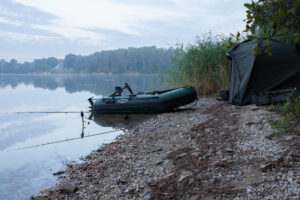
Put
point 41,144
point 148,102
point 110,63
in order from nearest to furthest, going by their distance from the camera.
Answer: point 41,144
point 148,102
point 110,63

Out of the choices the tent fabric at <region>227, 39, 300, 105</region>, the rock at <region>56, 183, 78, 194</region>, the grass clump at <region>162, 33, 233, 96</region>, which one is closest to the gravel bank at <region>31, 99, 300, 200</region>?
the rock at <region>56, 183, 78, 194</region>

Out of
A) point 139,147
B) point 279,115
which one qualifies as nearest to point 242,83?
point 279,115

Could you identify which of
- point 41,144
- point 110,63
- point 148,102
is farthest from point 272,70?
point 110,63

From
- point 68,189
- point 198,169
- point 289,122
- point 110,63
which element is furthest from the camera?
point 110,63

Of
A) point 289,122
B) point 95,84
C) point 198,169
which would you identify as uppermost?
point 95,84

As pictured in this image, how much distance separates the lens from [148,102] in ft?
29.1

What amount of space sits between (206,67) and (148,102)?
339 centimetres

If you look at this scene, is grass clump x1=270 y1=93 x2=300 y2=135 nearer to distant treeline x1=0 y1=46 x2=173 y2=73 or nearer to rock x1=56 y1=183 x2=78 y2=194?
rock x1=56 y1=183 x2=78 y2=194

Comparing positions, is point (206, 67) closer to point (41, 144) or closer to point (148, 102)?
point (148, 102)

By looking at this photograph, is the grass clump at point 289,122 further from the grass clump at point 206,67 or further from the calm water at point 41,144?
the grass clump at point 206,67

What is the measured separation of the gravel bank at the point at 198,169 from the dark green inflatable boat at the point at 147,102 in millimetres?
3342

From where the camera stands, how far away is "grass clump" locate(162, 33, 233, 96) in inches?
416

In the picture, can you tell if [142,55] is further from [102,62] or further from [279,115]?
[279,115]

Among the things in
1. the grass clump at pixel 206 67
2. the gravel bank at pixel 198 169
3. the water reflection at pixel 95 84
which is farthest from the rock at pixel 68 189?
the water reflection at pixel 95 84
